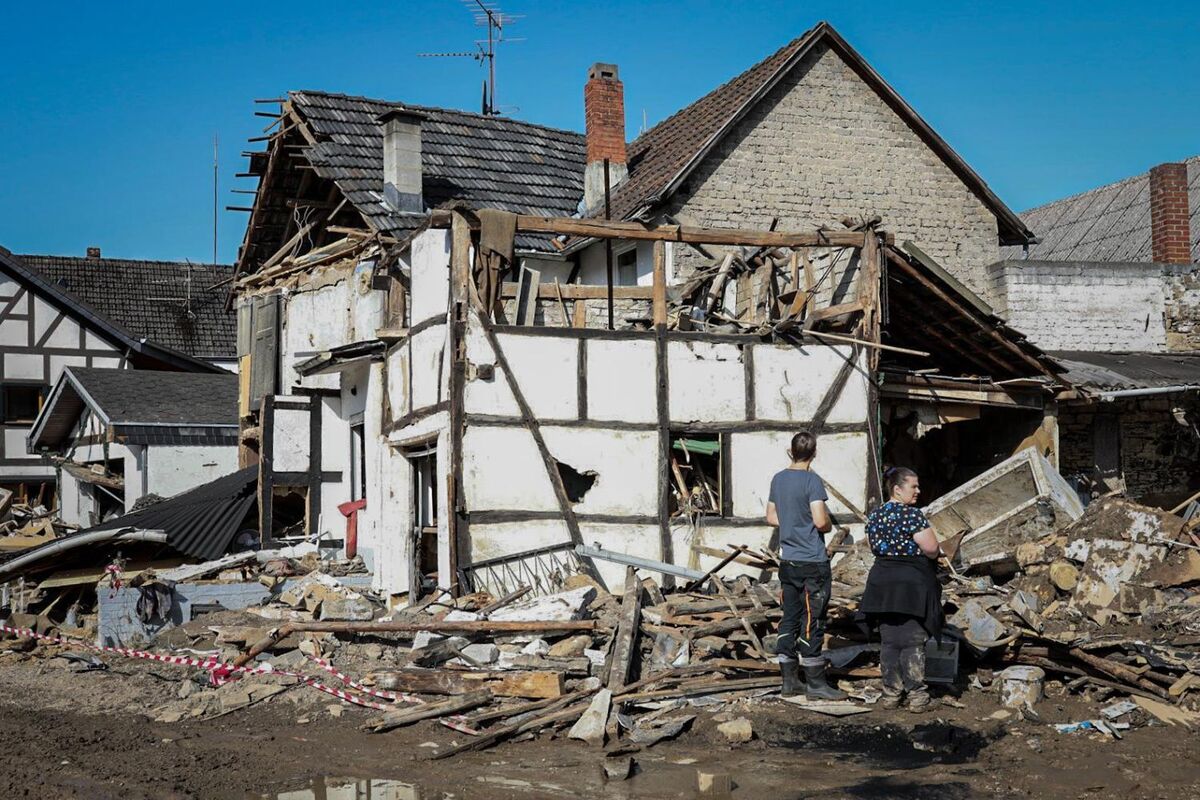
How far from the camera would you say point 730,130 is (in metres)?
21.0

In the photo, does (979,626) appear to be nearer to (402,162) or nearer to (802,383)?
(802,383)

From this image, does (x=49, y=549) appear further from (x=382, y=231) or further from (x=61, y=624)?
(x=382, y=231)

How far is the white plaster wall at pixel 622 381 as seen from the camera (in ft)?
45.3

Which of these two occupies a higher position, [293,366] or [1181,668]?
[293,366]

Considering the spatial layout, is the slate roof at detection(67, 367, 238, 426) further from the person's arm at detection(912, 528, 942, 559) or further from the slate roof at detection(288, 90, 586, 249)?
the person's arm at detection(912, 528, 942, 559)

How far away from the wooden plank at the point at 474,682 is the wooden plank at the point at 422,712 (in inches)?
11.8

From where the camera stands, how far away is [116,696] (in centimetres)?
1118

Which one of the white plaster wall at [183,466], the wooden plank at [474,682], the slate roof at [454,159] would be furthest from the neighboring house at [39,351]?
the wooden plank at [474,682]

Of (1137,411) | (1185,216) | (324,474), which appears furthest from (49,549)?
(1185,216)

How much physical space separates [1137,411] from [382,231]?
12.0m

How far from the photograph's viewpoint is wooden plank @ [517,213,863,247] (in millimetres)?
13984

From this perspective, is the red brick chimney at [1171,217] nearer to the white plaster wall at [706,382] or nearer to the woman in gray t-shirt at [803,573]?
the white plaster wall at [706,382]

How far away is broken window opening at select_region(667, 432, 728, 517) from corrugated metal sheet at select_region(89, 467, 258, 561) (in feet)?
23.4

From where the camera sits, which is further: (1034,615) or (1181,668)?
(1034,615)
